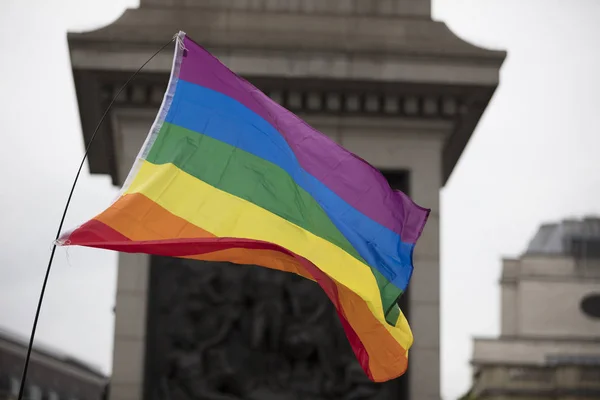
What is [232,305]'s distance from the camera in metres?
18.0

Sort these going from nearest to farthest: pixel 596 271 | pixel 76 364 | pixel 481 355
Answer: pixel 76 364, pixel 481 355, pixel 596 271

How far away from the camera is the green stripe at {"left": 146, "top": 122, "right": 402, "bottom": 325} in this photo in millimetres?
14000

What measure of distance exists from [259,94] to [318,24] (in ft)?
14.4

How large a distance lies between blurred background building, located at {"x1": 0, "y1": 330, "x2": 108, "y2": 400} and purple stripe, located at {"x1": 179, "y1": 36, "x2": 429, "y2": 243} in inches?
1327

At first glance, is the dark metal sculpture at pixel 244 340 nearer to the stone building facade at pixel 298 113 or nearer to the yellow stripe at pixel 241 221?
the stone building facade at pixel 298 113

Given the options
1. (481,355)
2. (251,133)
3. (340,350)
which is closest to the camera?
(251,133)

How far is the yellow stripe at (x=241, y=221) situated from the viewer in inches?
538

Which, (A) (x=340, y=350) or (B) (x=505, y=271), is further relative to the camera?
(B) (x=505, y=271)

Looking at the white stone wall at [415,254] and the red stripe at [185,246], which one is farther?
the white stone wall at [415,254]

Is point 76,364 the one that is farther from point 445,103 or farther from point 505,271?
point 505,271

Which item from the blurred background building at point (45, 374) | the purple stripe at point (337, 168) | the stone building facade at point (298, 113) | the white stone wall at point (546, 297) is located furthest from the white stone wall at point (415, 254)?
the white stone wall at point (546, 297)

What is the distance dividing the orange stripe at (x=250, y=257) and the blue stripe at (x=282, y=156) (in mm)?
478

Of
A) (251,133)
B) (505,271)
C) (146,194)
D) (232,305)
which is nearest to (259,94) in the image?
(251,133)

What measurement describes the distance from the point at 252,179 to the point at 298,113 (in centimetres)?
443
